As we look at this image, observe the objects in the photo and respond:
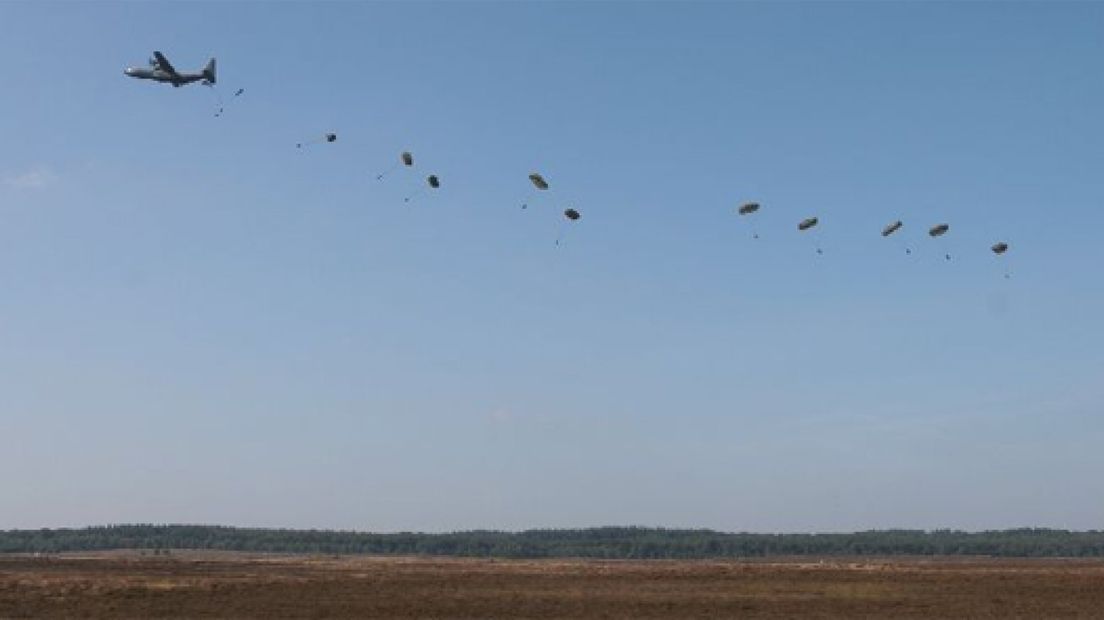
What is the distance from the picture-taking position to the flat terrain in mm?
46312

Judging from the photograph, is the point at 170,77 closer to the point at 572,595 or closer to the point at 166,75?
the point at 166,75

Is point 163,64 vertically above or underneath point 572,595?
above

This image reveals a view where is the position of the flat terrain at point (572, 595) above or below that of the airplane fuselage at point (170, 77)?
below

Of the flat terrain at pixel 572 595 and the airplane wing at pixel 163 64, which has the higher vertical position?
the airplane wing at pixel 163 64

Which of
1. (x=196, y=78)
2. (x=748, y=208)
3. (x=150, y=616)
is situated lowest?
(x=150, y=616)

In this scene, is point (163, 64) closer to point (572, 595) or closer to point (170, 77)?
point (170, 77)

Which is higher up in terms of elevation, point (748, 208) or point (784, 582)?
point (748, 208)

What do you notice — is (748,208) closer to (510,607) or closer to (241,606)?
(510,607)

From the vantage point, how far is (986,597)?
2101 inches

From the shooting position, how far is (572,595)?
54031mm

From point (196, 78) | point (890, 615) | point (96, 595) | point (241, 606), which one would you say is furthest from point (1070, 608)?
point (196, 78)

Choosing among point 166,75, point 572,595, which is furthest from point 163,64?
point 572,595

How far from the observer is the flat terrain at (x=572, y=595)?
4631 centimetres

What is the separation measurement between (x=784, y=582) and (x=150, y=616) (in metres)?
33.7
